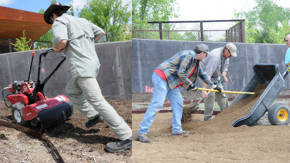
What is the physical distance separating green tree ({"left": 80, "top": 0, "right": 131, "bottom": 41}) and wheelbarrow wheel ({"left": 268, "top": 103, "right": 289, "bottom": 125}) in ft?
5.80

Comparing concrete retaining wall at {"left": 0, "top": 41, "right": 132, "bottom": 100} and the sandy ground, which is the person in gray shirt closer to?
the sandy ground

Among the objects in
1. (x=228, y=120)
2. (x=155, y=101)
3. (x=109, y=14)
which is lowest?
(x=228, y=120)

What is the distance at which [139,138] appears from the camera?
171 centimetres

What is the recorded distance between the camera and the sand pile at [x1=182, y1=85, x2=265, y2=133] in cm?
208

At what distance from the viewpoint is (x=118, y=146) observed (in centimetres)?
86

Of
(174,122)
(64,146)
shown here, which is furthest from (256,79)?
(64,146)

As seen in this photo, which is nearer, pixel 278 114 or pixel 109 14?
pixel 109 14

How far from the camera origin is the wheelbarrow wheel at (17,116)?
2.73 ft

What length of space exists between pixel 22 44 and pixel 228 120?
179 centimetres

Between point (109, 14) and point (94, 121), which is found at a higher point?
point (109, 14)

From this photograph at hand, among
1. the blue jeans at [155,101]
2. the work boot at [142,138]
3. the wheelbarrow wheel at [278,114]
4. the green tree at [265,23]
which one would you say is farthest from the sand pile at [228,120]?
the green tree at [265,23]

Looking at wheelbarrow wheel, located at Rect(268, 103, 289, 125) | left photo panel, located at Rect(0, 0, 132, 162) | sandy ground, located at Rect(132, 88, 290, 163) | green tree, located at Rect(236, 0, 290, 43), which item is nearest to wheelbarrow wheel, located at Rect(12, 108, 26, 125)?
left photo panel, located at Rect(0, 0, 132, 162)

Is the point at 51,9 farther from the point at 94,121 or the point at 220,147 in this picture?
the point at 220,147

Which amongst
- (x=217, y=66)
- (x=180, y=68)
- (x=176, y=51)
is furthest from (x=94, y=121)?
(x=176, y=51)
